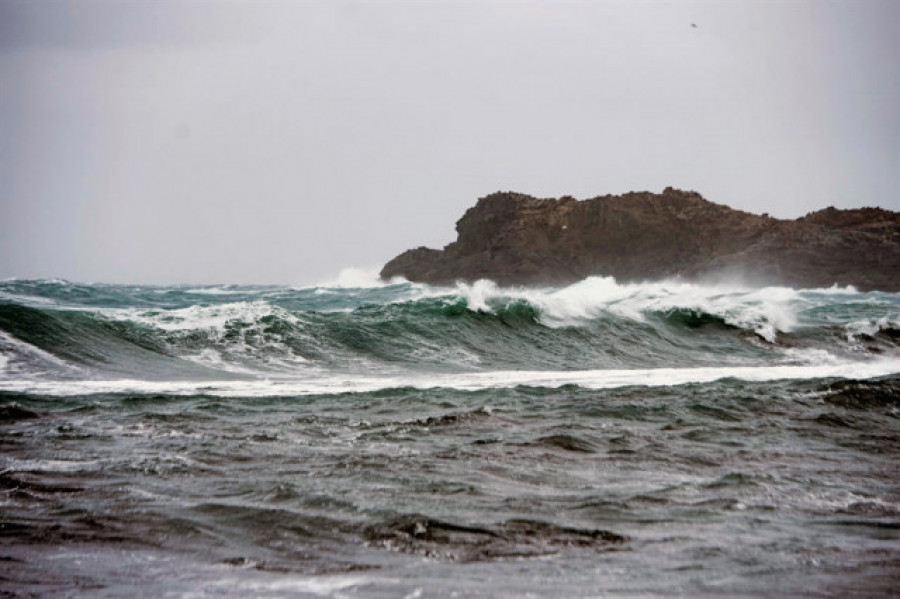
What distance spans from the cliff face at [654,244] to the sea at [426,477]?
49.9m

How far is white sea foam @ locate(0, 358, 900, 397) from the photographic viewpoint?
415 inches

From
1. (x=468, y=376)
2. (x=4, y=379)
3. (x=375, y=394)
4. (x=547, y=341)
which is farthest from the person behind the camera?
(x=547, y=341)

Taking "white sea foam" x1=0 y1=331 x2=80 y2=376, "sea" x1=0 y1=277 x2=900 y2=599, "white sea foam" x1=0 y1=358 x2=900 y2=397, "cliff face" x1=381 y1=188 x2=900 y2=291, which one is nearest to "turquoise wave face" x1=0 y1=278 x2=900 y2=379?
"white sea foam" x1=0 y1=331 x2=80 y2=376

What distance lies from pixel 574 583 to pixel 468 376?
383 inches

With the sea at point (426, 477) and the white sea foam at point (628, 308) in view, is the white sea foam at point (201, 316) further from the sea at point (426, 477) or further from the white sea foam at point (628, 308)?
the white sea foam at point (628, 308)

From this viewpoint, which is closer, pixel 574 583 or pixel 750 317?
pixel 574 583

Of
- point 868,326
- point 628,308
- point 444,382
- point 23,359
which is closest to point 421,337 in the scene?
point 444,382

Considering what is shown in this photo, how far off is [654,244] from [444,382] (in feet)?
196

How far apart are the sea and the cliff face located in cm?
4991

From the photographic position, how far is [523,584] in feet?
11.5

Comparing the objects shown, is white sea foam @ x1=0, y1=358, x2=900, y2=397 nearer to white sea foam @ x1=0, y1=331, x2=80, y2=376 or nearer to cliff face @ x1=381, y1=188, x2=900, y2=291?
white sea foam @ x1=0, y1=331, x2=80, y2=376

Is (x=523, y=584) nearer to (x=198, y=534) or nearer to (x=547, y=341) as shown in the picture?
(x=198, y=534)

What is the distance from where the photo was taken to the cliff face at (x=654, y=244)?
199ft

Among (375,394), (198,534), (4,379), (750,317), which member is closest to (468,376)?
(375,394)
